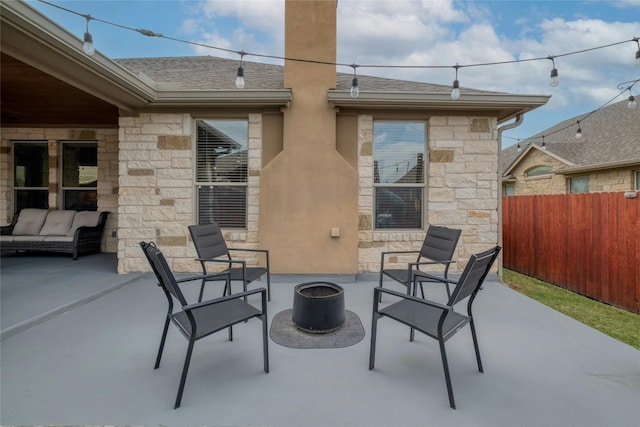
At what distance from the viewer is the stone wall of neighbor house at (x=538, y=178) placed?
9.30m

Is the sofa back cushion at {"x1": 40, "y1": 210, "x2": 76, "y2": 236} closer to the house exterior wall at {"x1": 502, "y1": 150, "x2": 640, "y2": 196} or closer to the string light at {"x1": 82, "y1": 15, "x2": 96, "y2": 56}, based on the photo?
the string light at {"x1": 82, "y1": 15, "x2": 96, "y2": 56}

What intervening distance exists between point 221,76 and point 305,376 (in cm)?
491

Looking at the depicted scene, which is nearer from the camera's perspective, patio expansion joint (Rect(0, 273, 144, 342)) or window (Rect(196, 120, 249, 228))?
patio expansion joint (Rect(0, 273, 144, 342))

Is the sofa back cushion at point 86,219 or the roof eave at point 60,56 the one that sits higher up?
the roof eave at point 60,56

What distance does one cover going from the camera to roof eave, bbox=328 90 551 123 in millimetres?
3832

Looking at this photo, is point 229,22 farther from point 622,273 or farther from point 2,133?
point 622,273

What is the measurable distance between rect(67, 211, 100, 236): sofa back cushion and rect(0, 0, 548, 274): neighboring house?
1925 millimetres

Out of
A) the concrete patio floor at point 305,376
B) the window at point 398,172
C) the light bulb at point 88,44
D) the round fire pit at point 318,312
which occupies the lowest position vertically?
the concrete patio floor at point 305,376

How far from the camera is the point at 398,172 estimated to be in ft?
14.1

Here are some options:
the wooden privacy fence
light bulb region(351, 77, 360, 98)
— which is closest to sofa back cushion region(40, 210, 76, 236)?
light bulb region(351, 77, 360, 98)

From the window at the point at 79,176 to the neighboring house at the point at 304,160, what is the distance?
4.33ft

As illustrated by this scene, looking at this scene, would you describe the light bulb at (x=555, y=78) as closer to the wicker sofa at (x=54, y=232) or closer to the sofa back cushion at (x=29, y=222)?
the wicker sofa at (x=54, y=232)

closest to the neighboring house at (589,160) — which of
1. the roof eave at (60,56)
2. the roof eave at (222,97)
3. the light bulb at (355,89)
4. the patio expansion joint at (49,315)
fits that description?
the light bulb at (355,89)

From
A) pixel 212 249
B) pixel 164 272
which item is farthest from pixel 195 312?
pixel 212 249
